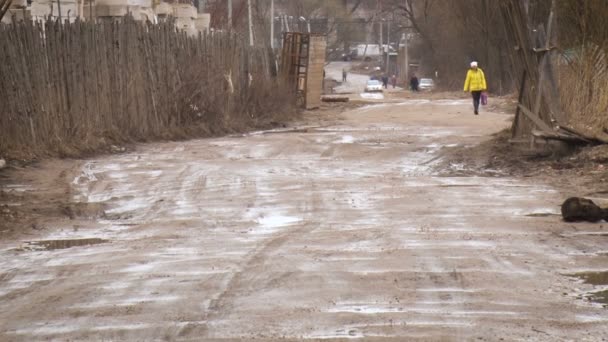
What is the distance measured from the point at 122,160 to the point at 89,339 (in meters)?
11.1

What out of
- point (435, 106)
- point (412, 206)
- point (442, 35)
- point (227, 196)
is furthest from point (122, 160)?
point (442, 35)

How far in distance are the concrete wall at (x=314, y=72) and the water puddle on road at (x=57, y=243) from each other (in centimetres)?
2448

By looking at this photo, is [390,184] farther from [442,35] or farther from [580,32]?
[442,35]

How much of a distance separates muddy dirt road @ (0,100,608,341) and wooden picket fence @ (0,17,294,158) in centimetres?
235

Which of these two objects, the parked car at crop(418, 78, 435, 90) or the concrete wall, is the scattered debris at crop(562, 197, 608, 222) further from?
the parked car at crop(418, 78, 435, 90)

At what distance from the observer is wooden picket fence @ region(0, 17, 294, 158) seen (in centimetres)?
1686

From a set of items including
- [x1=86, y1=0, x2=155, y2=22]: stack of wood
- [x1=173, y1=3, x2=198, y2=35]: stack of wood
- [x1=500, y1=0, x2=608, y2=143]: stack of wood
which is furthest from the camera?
[x1=173, y1=3, x2=198, y2=35]: stack of wood

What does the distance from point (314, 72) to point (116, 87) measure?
15.7 m

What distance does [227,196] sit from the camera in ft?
41.7

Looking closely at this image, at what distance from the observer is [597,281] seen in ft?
25.5

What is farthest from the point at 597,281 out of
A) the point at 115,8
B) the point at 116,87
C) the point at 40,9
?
the point at 115,8

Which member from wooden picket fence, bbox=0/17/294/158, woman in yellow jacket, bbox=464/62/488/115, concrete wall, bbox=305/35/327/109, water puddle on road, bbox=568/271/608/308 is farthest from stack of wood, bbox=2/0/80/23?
water puddle on road, bbox=568/271/608/308

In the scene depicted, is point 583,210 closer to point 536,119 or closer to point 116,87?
point 536,119

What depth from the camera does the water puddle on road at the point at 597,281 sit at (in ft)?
23.5
